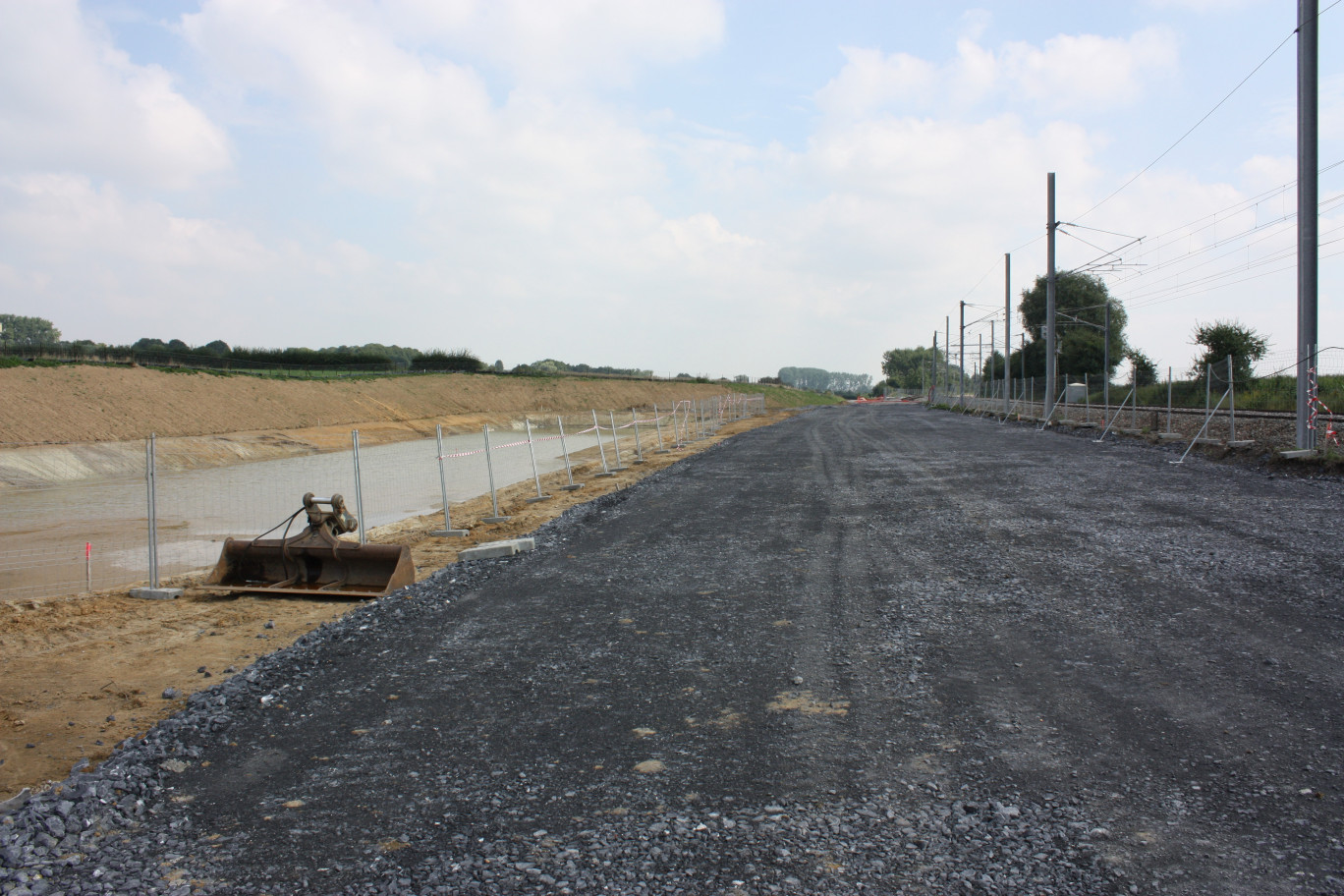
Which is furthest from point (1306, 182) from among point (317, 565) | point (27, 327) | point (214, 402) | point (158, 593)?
point (27, 327)

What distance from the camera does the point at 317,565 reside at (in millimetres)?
9188

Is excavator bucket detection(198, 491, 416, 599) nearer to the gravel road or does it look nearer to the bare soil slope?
the bare soil slope

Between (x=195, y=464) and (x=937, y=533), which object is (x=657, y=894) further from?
(x=195, y=464)

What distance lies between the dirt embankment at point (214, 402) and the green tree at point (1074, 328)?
4543cm

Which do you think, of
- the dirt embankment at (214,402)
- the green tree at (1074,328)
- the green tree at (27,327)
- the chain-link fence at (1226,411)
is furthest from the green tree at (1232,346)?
the green tree at (27,327)

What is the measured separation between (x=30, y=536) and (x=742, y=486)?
14193mm

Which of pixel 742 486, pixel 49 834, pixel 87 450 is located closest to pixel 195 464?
pixel 87 450

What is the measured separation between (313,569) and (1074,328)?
8224 cm

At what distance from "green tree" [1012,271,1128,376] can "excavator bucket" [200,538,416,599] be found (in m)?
71.3

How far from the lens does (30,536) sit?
15.7m

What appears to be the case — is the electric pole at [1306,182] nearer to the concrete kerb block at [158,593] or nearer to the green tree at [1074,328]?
the concrete kerb block at [158,593]

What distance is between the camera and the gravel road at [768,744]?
11.0 ft

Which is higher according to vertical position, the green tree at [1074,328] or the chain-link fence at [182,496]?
the green tree at [1074,328]

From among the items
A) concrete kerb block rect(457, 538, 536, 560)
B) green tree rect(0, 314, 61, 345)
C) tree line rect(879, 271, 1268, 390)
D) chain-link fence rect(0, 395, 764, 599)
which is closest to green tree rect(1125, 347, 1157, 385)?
tree line rect(879, 271, 1268, 390)
